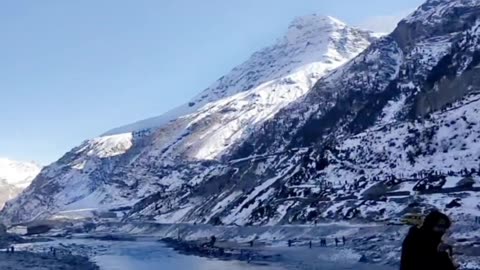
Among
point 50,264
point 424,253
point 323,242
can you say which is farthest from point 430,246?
point 323,242

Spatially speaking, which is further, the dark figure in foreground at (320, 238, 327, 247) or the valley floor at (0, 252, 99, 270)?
the dark figure in foreground at (320, 238, 327, 247)

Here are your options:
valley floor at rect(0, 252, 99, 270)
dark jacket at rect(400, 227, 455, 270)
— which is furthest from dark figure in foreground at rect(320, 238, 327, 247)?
dark jacket at rect(400, 227, 455, 270)

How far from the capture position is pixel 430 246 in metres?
8.40

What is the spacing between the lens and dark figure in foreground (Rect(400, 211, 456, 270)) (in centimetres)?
830

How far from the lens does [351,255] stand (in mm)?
84812

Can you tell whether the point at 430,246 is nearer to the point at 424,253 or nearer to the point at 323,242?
the point at 424,253

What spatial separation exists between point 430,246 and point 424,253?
112 mm

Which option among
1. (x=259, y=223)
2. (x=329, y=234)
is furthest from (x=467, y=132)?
(x=259, y=223)

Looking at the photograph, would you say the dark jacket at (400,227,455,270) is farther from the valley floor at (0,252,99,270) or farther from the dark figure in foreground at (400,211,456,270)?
the valley floor at (0,252,99,270)

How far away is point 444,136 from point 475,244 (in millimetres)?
62711

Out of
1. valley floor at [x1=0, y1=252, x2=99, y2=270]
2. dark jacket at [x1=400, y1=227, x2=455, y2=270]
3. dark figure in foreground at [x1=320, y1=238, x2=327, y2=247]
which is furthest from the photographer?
dark figure in foreground at [x1=320, y1=238, x2=327, y2=247]

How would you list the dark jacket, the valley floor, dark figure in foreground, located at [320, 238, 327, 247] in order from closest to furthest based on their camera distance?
the dark jacket
the valley floor
dark figure in foreground, located at [320, 238, 327, 247]

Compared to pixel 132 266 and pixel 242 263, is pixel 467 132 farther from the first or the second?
pixel 132 266

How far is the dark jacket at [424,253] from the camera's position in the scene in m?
8.30
